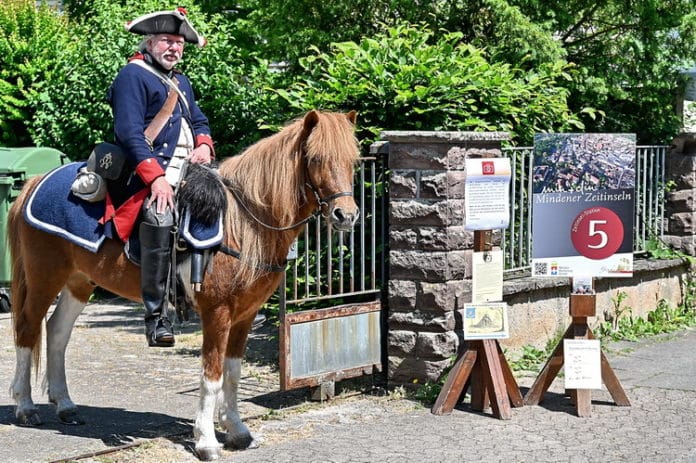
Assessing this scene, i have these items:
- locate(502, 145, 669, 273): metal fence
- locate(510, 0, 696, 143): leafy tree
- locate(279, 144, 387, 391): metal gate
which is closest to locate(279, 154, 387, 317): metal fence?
locate(279, 144, 387, 391): metal gate

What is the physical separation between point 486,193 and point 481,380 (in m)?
1.43

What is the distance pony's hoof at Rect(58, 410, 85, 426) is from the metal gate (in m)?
1.50

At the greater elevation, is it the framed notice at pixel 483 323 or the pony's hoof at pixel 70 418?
the framed notice at pixel 483 323

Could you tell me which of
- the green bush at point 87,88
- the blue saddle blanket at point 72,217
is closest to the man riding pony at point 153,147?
the blue saddle blanket at point 72,217

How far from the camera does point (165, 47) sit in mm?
7164

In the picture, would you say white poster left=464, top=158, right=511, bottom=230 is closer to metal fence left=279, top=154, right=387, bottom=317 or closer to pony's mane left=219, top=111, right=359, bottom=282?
metal fence left=279, top=154, right=387, bottom=317

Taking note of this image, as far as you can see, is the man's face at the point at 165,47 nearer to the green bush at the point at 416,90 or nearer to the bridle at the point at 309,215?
the bridle at the point at 309,215

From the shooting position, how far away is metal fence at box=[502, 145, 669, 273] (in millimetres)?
10086

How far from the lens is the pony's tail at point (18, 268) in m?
7.85

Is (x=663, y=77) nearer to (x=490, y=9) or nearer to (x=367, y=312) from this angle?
(x=490, y=9)

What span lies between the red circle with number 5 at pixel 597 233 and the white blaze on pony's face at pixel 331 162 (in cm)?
251

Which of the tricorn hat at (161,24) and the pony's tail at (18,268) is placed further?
the pony's tail at (18,268)

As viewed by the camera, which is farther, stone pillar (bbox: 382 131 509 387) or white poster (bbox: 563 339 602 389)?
stone pillar (bbox: 382 131 509 387)

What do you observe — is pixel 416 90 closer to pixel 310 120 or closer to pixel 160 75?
pixel 310 120
